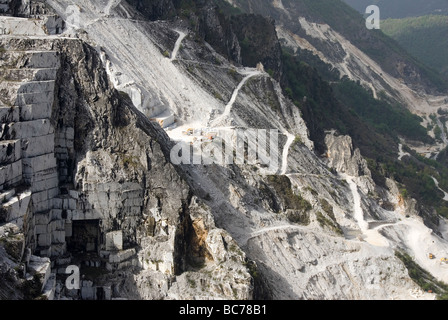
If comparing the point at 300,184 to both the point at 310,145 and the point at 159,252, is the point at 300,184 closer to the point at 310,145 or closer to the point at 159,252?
the point at 310,145

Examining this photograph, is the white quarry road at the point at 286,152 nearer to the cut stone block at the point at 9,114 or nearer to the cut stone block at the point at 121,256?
the cut stone block at the point at 121,256

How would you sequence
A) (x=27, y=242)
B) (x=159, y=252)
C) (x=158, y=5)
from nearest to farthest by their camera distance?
(x=27, y=242), (x=159, y=252), (x=158, y=5)

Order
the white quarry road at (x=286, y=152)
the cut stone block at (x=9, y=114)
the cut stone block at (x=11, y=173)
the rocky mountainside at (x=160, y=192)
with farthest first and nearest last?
the white quarry road at (x=286, y=152), the rocky mountainside at (x=160, y=192), the cut stone block at (x=9, y=114), the cut stone block at (x=11, y=173)

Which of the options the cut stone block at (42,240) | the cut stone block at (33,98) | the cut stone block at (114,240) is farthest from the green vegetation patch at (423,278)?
the cut stone block at (33,98)

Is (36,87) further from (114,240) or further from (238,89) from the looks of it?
(238,89)

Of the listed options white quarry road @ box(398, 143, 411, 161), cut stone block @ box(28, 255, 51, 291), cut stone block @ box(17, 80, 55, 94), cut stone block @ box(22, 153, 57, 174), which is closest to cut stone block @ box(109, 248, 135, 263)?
cut stone block @ box(28, 255, 51, 291)

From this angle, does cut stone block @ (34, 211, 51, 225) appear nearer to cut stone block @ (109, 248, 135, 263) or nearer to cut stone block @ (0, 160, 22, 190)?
cut stone block @ (0, 160, 22, 190)
